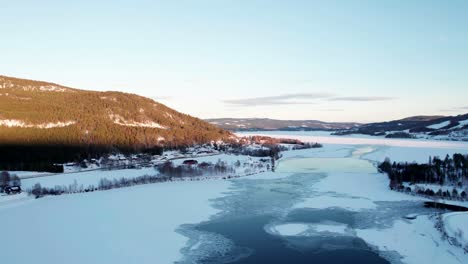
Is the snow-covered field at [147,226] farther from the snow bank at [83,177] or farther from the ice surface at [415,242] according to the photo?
the snow bank at [83,177]

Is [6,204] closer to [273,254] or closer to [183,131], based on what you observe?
[273,254]

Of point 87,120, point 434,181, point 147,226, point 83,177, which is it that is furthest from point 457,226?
point 87,120

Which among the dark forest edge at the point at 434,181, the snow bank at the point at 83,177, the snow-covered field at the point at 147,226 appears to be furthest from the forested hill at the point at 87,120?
the dark forest edge at the point at 434,181

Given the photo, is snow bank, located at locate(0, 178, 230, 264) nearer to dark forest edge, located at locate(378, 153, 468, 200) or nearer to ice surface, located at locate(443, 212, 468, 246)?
ice surface, located at locate(443, 212, 468, 246)

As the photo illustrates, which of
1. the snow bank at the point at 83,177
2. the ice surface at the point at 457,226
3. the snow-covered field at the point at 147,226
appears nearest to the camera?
the snow-covered field at the point at 147,226

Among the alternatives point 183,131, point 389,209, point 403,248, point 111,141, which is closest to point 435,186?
point 389,209

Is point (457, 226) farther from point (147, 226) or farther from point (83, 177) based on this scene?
point (83, 177)
